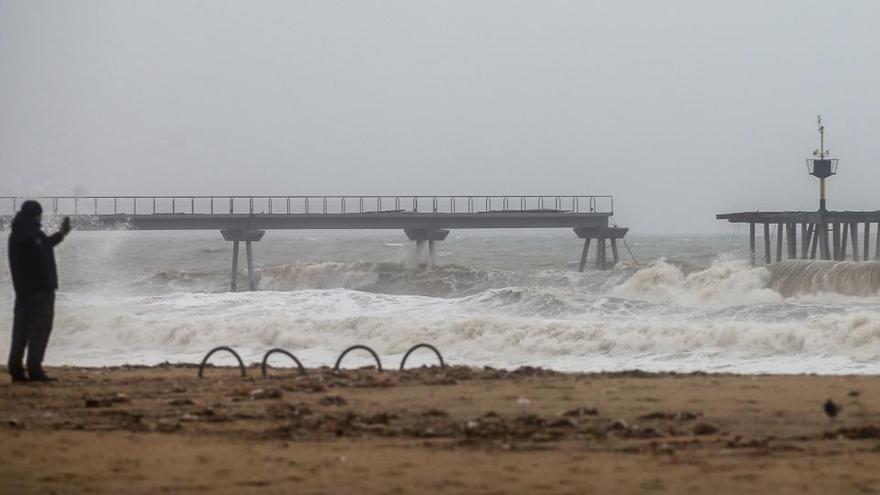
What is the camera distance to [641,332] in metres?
26.0

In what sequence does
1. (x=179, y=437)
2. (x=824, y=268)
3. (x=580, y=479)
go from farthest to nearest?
1. (x=824, y=268)
2. (x=179, y=437)
3. (x=580, y=479)

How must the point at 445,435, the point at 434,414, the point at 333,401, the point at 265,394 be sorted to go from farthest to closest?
the point at 265,394 → the point at 333,401 → the point at 434,414 → the point at 445,435

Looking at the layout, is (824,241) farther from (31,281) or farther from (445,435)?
(445,435)

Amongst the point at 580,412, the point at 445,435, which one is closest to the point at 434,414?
the point at 445,435

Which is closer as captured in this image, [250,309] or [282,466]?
[282,466]

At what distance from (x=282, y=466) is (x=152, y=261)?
238 feet

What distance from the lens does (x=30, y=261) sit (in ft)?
44.8

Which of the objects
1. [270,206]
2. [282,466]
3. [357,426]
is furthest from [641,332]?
[270,206]

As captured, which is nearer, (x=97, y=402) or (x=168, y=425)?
(x=168, y=425)

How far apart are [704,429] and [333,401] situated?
3483mm

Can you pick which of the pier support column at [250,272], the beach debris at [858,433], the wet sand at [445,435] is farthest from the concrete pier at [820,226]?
the beach debris at [858,433]

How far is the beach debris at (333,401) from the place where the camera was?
1167 cm

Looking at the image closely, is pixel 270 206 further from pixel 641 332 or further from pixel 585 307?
pixel 641 332

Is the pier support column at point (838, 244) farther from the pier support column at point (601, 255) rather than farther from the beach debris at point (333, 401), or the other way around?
the beach debris at point (333, 401)
